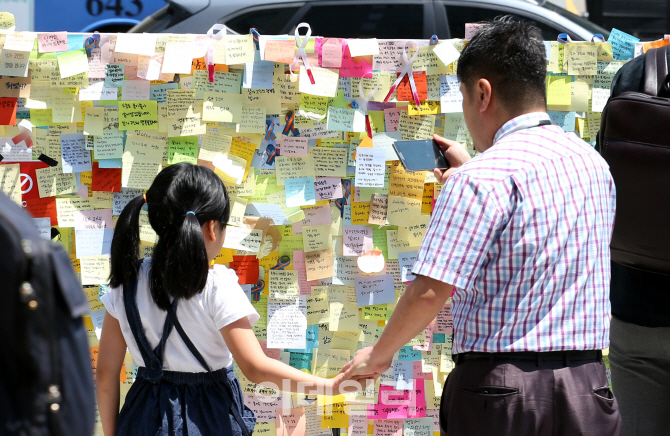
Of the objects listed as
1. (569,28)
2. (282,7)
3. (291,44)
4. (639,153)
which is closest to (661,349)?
(639,153)

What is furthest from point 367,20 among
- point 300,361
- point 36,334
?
point 36,334

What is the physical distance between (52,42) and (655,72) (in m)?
2.21

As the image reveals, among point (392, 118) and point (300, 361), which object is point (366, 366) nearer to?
point (300, 361)

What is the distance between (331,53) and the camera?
2541mm

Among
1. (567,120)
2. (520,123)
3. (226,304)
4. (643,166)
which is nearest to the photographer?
(520,123)

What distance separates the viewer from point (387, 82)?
8.53ft

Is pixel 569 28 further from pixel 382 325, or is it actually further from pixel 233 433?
pixel 233 433

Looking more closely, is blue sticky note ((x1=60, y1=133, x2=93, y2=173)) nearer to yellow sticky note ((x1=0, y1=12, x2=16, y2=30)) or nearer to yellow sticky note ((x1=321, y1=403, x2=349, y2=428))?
yellow sticky note ((x1=0, y1=12, x2=16, y2=30))

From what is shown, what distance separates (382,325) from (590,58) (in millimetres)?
1449

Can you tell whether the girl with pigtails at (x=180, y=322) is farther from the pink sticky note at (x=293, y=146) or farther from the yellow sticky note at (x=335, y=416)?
the yellow sticky note at (x=335, y=416)

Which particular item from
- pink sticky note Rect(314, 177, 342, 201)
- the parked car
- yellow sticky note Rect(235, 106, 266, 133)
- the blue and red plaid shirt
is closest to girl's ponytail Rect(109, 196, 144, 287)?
the blue and red plaid shirt

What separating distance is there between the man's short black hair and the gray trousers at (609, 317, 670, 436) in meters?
0.89

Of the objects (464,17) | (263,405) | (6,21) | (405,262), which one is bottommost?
(263,405)

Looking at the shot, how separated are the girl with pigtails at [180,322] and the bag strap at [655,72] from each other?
130 centimetres
